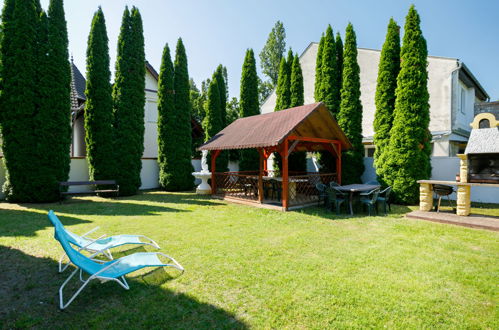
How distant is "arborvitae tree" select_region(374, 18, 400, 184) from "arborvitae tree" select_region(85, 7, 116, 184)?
13102 mm

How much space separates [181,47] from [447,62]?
15.3 m

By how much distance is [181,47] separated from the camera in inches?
649

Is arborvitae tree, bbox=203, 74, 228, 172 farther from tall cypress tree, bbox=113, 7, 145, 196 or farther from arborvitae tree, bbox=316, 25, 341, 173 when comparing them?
arborvitae tree, bbox=316, 25, 341, 173

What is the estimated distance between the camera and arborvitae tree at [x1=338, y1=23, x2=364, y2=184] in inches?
521

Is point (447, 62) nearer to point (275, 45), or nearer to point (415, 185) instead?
point (415, 185)

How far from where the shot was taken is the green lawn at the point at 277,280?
294cm

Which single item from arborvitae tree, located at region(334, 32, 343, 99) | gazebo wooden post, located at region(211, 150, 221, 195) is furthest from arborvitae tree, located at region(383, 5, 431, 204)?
gazebo wooden post, located at region(211, 150, 221, 195)

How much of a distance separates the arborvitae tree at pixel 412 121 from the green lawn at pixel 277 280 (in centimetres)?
397

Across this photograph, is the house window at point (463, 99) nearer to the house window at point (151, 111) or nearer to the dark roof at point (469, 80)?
the dark roof at point (469, 80)

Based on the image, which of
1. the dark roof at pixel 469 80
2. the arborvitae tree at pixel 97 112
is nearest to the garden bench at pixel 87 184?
the arborvitae tree at pixel 97 112

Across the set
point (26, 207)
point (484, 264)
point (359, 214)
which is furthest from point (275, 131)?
point (26, 207)

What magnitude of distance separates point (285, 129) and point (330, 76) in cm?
671

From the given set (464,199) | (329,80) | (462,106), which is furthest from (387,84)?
(462,106)

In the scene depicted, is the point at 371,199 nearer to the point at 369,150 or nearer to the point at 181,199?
the point at 181,199
